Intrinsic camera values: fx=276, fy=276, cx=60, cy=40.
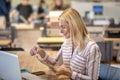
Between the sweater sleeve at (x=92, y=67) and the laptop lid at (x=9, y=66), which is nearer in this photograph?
the laptop lid at (x=9, y=66)

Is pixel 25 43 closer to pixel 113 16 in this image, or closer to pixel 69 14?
pixel 113 16

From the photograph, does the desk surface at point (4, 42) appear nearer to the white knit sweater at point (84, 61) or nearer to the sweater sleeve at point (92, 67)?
the white knit sweater at point (84, 61)

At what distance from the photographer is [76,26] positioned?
6.35 feet

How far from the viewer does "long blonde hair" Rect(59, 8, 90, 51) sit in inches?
76.3

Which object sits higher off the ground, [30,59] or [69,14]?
[69,14]

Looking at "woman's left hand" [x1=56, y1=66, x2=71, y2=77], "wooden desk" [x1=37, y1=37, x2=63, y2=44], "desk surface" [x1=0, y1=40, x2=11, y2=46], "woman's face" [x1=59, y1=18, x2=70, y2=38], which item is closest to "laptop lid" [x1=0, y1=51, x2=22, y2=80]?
"woman's left hand" [x1=56, y1=66, x2=71, y2=77]

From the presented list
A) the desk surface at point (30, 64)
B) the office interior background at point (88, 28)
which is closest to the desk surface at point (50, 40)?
the office interior background at point (88, 28)

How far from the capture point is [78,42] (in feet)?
6.54

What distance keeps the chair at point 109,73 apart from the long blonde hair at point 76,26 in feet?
0.97

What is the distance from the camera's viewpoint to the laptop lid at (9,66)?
1606mm

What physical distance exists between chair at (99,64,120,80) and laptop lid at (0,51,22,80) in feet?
2.44

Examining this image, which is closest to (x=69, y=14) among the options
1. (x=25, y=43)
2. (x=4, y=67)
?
(x=4, y=67)

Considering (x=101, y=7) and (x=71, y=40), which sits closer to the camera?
(x=71, y=40)

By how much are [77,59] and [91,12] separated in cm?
306
